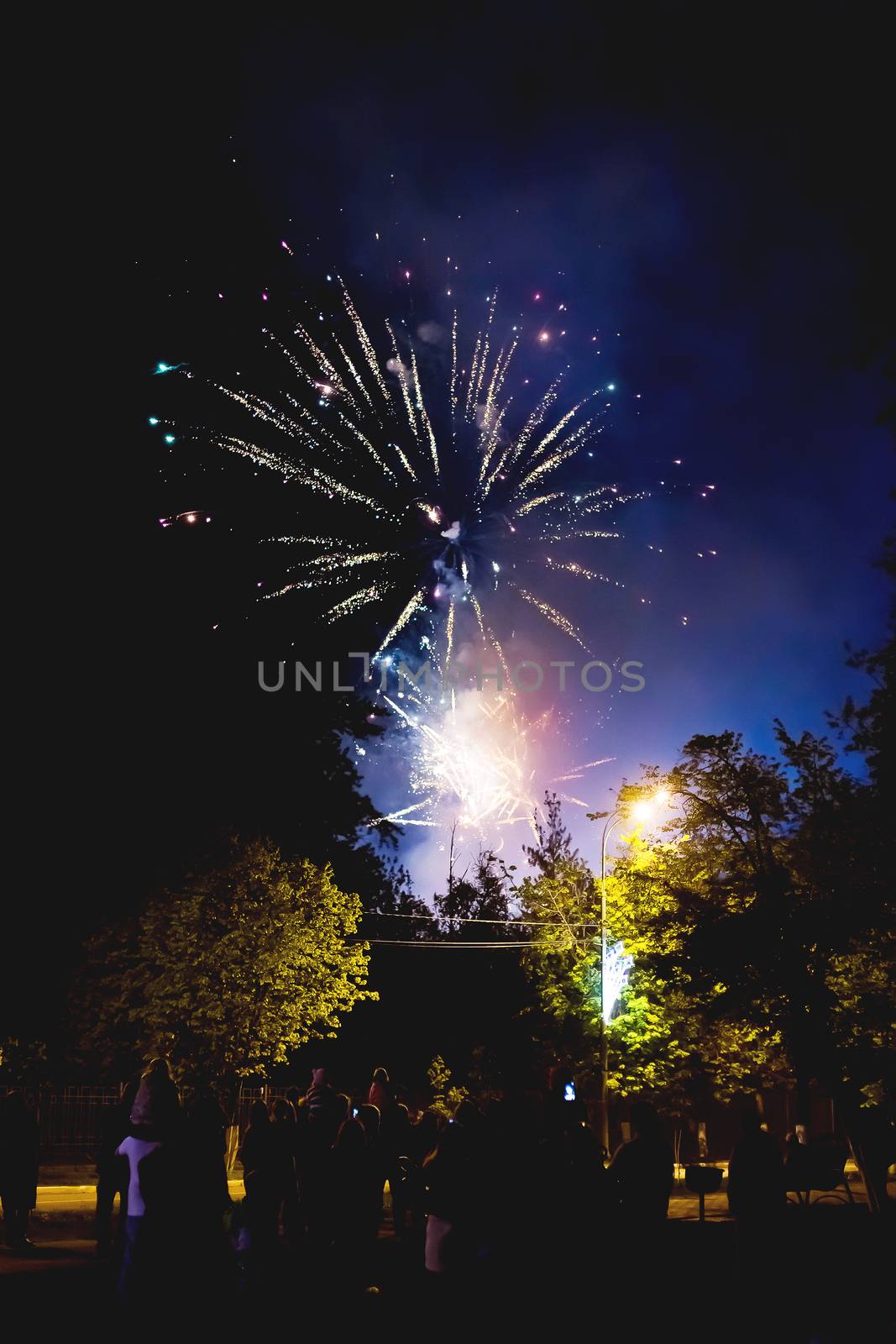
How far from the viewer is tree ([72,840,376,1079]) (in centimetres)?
1825

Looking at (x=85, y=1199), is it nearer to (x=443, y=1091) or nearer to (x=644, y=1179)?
(x=443, y=1091)

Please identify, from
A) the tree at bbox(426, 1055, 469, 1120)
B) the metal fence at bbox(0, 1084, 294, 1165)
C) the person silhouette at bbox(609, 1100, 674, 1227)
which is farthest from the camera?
the tree at bbox(426, 1055, 469, 1120)

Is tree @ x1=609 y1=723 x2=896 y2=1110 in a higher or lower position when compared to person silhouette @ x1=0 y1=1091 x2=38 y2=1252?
higher

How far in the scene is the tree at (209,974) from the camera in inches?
719

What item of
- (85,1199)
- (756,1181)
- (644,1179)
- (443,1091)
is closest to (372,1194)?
(644,1179)

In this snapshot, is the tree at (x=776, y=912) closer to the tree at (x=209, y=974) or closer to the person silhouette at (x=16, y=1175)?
the tree at (x=209, y=974)

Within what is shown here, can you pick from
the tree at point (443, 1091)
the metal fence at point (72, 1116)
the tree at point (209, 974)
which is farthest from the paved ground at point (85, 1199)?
the tree at point (443, 1091)

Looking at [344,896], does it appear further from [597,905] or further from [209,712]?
[597,905]

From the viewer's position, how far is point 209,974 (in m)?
18.3

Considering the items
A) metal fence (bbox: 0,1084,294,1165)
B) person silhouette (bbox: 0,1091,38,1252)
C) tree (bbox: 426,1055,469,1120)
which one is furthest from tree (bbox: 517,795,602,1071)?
person silhouette (bbox: 0,1091,38,1252)

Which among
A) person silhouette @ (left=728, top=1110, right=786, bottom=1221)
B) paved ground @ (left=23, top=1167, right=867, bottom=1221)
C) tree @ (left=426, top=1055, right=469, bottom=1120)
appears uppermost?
person silhouette @ (left=728, top=1110, right=786, bottom=1221)

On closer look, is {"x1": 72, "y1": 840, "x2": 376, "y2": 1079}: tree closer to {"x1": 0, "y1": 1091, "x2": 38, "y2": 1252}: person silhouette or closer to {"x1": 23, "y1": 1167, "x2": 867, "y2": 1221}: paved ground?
{"x1": 23, "y1": 1167, "x2": 867, "y2": 1221}: paved ground

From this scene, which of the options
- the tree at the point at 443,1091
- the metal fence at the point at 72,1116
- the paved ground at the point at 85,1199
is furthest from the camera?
the tree at the point at 443,1091

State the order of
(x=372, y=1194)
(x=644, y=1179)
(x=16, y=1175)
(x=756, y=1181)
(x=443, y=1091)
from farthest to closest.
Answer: (x=443, y=1091) → (x=16, y=1175) → (x=372, y=1194) → (x=756, y=1181) → (x=644, y=1179)
